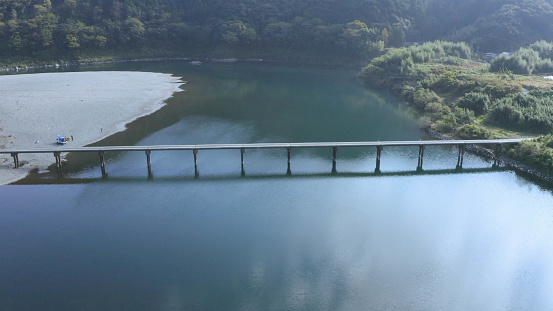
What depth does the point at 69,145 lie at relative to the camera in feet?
105

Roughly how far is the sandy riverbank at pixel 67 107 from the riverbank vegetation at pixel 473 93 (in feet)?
96.6

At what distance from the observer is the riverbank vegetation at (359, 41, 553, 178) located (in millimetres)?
33469

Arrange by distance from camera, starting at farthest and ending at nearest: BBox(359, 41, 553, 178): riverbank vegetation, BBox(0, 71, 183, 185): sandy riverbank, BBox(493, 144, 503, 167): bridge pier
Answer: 1. BBox(359, 41, 553, 178): riverbank vegetation
2. BBox(0, 71, 183, 185): sandy riverbank
3. BBox(493, 144, 503, 167): bridge pier

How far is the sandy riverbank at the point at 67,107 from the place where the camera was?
104 feet

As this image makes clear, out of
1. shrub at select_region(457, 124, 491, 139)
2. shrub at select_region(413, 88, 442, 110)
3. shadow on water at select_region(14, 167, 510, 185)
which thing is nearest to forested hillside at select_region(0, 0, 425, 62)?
shrub at select_region(413, 88, 442, 110)

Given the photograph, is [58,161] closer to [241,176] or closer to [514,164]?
[241,176]

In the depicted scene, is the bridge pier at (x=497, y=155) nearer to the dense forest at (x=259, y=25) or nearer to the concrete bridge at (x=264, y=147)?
the concrete bridge at (x=264, y=147)

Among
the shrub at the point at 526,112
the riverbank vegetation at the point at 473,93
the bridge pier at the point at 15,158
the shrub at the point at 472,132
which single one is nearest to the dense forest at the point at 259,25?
the riverbank vegetation at the point at 473,93

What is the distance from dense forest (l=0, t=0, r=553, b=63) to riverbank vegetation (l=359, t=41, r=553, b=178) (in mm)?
16202

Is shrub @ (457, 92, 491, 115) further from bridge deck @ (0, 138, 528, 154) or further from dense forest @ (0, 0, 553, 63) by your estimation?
dense forest @ (0, 0, 553, 63)

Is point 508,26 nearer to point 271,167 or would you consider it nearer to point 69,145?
point 271,167

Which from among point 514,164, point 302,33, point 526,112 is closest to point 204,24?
point 302,33

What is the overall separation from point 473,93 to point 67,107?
133 ft

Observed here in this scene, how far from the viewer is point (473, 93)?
4169 cm
